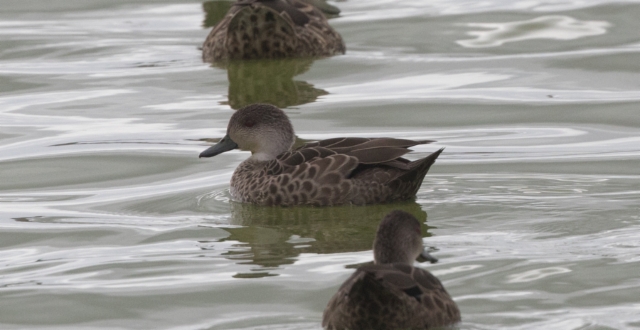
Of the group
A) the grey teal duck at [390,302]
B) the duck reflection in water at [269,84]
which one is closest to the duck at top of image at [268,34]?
the duck reflection in water at [269,84]

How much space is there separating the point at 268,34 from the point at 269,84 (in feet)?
3.36

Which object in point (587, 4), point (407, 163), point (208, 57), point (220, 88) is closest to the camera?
point (407, 163)

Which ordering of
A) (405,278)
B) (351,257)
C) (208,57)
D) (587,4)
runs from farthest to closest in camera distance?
(587,4) → (208,57) → (351,257) → (405,278)

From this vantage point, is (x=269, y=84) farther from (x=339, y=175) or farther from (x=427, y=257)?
(x=427, y=257)

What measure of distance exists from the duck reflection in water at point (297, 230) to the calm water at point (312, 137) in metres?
0.03

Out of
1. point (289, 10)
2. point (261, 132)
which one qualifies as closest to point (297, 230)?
point (261, 132)

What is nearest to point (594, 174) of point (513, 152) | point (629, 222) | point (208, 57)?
point (513, 152)

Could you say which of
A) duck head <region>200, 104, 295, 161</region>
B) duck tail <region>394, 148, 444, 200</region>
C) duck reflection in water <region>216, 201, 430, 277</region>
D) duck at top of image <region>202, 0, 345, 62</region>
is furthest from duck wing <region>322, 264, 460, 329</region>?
duck at top of image <region>202, 0, 345, 62</region>

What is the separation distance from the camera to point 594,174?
11102 millimetres

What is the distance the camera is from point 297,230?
953 cm

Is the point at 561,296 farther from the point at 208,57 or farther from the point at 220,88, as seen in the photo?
the point at 208,57

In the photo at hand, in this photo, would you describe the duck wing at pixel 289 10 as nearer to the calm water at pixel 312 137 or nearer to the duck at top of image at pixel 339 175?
the calm water at pixel 312 137

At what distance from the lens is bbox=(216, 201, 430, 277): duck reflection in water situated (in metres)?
8.77

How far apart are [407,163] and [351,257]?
5.91ft
